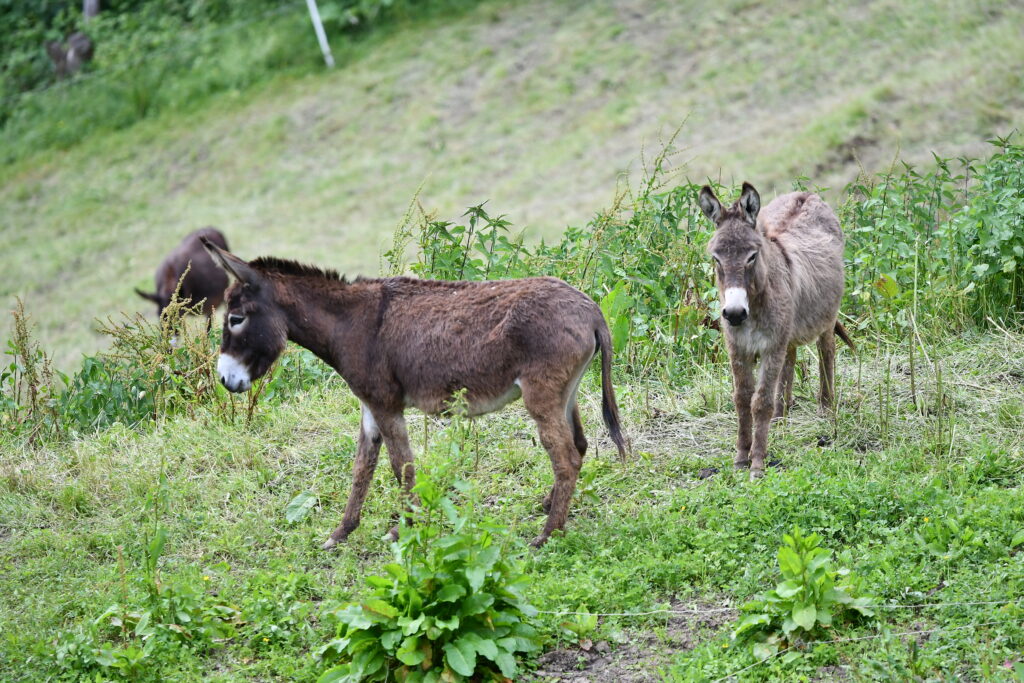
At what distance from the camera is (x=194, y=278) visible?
13445 mm

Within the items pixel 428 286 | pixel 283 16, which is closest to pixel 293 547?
pixel 428 286

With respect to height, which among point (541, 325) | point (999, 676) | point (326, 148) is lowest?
point (326, 148)

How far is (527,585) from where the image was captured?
4.67 m

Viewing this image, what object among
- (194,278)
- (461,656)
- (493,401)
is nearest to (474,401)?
(493,401)

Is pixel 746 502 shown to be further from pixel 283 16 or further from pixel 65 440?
pixel 283 16

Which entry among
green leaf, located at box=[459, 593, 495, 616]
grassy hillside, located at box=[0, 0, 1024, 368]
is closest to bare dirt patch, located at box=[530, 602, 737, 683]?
green leaf, located at box=[459, 593, 495, 616]

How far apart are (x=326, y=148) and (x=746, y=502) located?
1618 cm

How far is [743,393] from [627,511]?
0.99 metres

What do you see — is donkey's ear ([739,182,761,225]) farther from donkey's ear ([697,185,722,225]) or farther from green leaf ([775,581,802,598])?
green leaf ([775,581,802,598])

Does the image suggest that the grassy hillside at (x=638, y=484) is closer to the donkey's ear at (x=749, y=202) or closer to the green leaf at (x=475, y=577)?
the green leaf at (x=475, y=577)

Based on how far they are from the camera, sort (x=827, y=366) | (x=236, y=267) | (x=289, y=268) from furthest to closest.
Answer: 1. (x=827, y=366)
2. (x=289, y=268)
3. (x=236, y=267)

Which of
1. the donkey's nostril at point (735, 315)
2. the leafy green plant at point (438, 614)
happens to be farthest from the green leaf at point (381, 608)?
the donkey's nostril at point (735, 315)

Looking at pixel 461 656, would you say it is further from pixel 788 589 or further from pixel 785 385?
pixel 785 385

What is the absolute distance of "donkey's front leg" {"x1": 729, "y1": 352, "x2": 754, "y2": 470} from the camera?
6.17 metres
